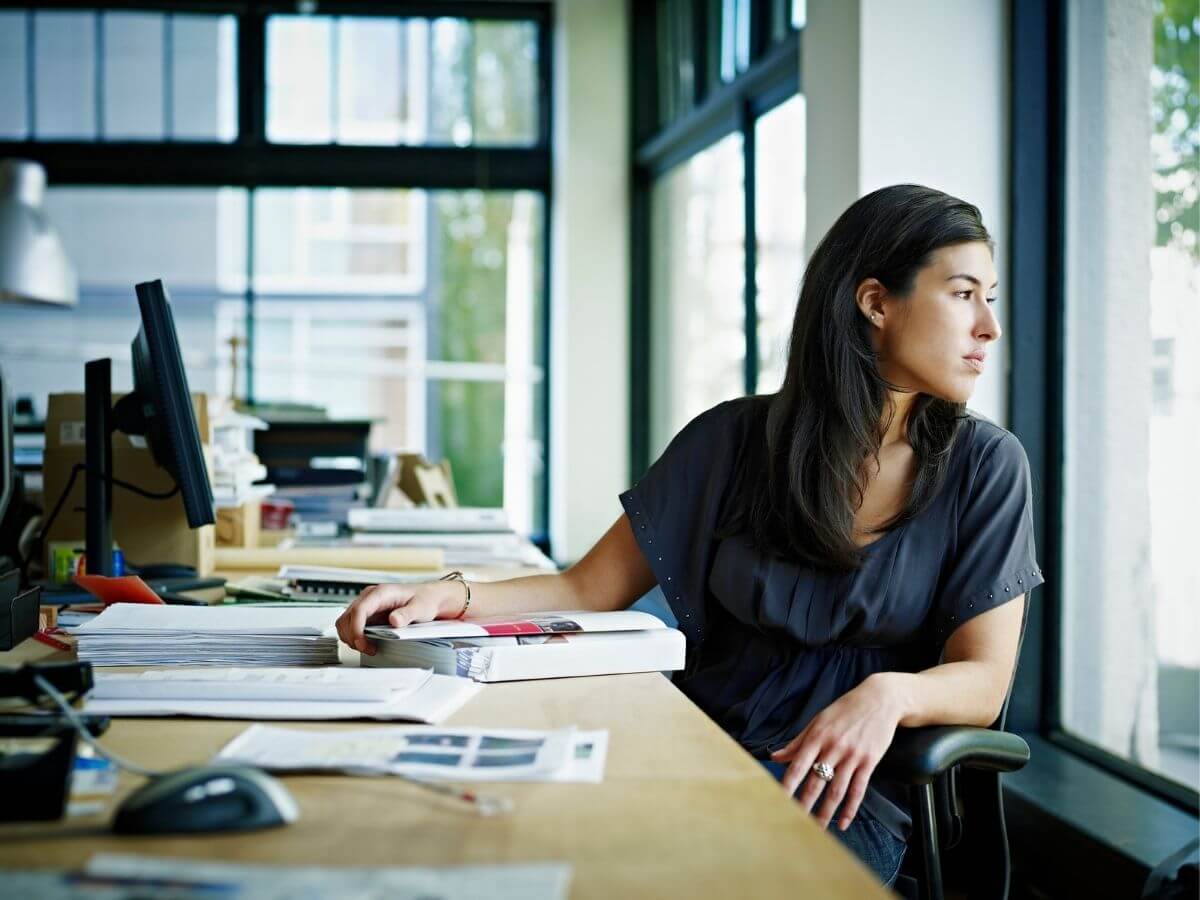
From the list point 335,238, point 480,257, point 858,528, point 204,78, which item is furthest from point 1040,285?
point 204,78

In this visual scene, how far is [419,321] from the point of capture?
19.2 feet

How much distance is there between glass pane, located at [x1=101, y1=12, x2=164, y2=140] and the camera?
18.6ft

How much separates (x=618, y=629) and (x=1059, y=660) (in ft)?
5.63

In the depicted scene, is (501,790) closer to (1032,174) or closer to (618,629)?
(618,629)

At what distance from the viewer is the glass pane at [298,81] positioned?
5.70 m

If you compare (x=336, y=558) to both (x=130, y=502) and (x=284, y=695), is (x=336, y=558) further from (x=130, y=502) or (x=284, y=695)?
(x=284, y=695)

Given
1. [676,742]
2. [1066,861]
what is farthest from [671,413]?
[676,742]

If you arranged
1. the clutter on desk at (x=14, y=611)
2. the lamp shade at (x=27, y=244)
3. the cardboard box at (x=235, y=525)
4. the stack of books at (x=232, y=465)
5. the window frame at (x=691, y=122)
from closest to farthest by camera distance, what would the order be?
the clutter on desk at (x=14, y=611), the stack of books at (x=232, y=465), the cardboard box at (x=235, y=525), the window frame at (x=691, y=122), the lamp shade at (x=27, y=244)

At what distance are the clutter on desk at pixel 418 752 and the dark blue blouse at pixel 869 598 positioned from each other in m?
0.58

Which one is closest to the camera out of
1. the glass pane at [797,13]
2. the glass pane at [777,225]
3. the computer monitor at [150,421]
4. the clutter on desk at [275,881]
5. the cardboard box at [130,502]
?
the clutter on desk at [275,881]

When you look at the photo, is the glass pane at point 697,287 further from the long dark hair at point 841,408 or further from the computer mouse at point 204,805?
the computer mouse at point 204,805

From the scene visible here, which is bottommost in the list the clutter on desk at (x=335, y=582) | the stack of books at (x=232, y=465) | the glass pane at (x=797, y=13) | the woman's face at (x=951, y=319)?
the clutter on desk at (x=335, y=582)

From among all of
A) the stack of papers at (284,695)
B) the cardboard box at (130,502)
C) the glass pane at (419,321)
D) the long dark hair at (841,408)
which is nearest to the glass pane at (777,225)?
the glass pane at (419,321)

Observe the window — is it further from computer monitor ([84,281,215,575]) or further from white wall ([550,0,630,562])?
computer monitor ([84,281,215,575])
